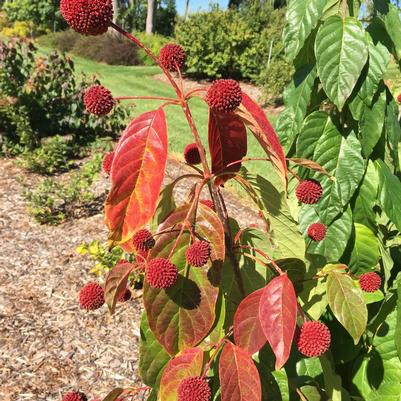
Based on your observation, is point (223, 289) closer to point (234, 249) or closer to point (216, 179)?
point (234, 249)

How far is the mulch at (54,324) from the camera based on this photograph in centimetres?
280

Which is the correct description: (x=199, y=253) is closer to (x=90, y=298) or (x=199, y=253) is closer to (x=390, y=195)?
(x=90, y=298)

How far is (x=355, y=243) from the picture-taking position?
183 centimetres

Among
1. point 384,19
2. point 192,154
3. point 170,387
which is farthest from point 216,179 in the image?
point 384,19

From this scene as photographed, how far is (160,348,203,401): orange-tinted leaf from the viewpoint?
1.05 meters

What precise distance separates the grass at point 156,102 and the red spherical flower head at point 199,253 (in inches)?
222

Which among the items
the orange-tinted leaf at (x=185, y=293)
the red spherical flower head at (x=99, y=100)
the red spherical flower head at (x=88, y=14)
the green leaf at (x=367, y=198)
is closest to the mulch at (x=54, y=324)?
the green leaf at (x=367, y=198)

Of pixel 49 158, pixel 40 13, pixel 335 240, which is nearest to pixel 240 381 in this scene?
pixel 335 240

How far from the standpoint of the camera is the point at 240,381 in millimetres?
1001

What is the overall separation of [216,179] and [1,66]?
628 cm

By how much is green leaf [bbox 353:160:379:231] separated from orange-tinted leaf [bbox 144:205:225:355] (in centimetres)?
94

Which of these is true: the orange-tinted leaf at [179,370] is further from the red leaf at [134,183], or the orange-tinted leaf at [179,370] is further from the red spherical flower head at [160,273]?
the red leaf at [134,183]

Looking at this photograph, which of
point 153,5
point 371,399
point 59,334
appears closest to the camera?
point 371,399

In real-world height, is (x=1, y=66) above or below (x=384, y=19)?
below
